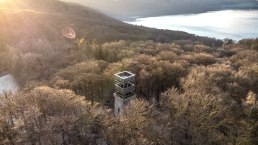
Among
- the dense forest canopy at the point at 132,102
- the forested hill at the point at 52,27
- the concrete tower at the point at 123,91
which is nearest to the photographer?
the dense forest canopy at the point at 132,102

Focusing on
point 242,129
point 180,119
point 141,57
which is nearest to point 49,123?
point 180,119

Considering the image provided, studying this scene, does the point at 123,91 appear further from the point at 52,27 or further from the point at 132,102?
the point at 52,27

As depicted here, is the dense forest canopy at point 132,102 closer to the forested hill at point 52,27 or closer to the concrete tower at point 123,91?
the concrete tower at point 123,91

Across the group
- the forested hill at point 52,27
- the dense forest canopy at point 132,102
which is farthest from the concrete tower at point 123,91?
the forested hill at point 52,27

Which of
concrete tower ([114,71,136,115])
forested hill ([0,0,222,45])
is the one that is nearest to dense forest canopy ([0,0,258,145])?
concrete tower ([114,71,136,115])

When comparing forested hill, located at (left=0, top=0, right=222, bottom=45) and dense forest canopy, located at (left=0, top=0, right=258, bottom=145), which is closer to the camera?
dense forest canopy, located at (left=0, top=0, right=258, bottom=145)

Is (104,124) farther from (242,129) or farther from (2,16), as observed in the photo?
(2,16)

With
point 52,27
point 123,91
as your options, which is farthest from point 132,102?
point 52,27

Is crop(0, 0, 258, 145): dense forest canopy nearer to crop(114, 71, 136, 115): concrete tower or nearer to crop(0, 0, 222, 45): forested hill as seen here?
crop(114, 71, 136, 115): concrete tower

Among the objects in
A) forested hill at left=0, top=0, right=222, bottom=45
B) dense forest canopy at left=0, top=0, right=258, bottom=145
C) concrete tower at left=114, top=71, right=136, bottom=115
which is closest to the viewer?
dense forest canopy at left=0, top=0, right=258, bottom=145

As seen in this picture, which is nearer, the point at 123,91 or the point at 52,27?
the point at 123,91

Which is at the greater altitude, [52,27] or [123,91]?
[52,27]
